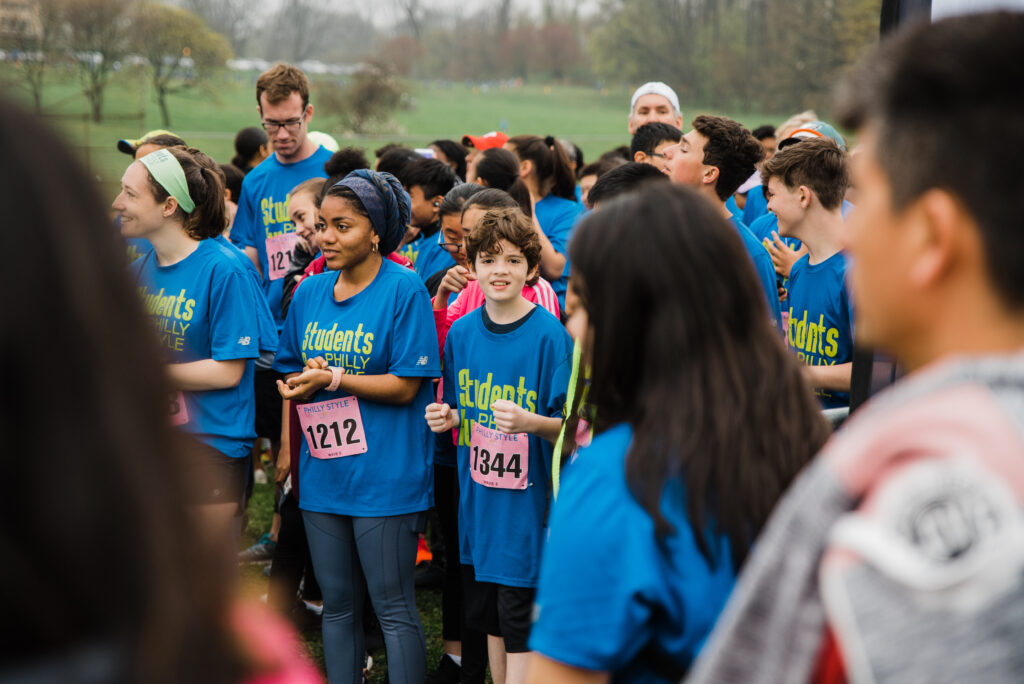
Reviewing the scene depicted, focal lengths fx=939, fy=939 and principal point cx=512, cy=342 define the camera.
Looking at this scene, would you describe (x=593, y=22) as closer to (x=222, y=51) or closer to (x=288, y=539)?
(x=222, y=51)

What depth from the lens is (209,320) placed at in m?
3.99

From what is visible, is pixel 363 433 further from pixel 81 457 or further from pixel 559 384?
pixel 81 457

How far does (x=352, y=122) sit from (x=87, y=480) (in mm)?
17354

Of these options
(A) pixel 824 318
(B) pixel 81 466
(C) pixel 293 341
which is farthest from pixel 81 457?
(A) pixel 824 318

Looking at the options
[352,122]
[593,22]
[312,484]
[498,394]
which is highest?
[593,22]

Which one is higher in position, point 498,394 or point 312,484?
point 498,394

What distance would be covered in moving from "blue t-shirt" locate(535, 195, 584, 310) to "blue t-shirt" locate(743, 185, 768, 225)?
184cm

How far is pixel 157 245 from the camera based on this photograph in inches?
160

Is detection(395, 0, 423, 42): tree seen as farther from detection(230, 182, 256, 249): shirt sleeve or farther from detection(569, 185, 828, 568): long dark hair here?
detection(569, 185, 828, 568): long dark hair

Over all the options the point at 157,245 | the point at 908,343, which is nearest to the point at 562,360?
the point at 157,245

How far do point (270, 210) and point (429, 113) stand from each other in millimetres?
15042

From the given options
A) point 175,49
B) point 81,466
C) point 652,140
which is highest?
point 175,49

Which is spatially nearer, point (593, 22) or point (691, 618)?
point (691, 618)

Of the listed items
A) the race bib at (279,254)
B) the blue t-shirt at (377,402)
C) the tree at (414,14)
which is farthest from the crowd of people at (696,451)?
the tree at (414,14)
